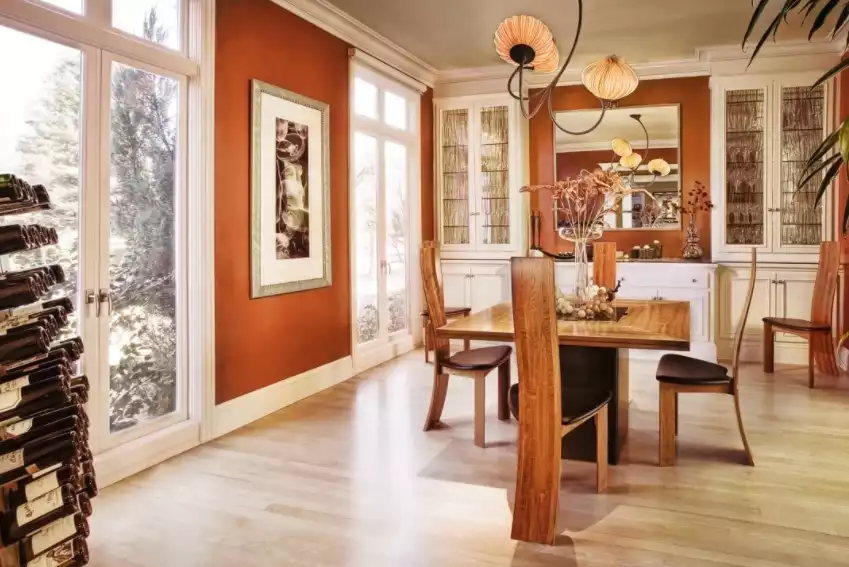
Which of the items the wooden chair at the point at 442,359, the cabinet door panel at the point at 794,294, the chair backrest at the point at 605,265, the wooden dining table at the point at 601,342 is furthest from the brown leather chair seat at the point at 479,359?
the cabinet door panel at the point at 794,294

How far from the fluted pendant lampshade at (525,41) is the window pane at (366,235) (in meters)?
2.68

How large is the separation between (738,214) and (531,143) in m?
2.11

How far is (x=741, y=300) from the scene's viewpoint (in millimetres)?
5938

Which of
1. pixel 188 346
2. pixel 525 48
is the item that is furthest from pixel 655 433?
pixel 188 346

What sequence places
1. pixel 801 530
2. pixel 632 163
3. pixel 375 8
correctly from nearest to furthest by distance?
pixel 801 530
pixel 375 8
pixel 632 163

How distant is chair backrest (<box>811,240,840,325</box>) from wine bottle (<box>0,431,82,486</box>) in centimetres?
521

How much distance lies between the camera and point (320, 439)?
378 cm

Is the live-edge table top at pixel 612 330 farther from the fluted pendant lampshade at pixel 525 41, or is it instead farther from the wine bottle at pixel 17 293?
the wine bottle at pixel 17 293

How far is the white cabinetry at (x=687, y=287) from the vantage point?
5.86 m

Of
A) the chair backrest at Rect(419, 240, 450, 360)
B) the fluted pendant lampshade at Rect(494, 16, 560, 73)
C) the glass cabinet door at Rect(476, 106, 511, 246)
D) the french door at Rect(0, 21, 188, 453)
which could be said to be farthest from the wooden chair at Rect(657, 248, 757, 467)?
the glass cabinet door at Rect(476, 106, 511, 246)

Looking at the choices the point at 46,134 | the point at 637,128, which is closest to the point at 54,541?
the point at 46,134

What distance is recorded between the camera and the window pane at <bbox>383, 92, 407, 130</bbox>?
6180mm

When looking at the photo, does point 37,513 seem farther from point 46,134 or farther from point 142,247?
point 142,247

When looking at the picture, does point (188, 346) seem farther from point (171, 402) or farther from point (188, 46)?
point (188, 46)
